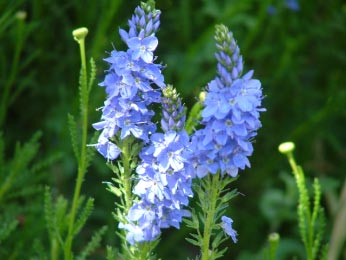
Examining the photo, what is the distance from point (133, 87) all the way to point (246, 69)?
64.1 inches

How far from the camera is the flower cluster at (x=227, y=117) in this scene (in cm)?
112

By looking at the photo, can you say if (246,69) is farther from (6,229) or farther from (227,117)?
(227,117)

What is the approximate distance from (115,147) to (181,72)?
1.31 metres

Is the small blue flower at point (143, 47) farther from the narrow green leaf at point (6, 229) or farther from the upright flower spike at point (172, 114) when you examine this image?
the narrow green leaf at point (6, 229)

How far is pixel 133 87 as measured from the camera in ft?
3.90

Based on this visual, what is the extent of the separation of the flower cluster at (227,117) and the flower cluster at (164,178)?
34 millimetres

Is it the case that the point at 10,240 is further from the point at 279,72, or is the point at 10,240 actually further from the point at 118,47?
the point at 279,72

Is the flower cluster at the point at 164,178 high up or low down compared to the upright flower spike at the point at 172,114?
down

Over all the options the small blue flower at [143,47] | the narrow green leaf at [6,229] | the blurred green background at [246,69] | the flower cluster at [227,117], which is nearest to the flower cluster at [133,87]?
the small blue flower at [143,47]

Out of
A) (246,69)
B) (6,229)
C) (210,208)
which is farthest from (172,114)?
(246,69)

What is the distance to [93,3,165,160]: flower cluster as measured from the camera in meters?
1.20

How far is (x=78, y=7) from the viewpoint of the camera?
2.52m

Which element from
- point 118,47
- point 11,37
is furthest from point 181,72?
point 11,37

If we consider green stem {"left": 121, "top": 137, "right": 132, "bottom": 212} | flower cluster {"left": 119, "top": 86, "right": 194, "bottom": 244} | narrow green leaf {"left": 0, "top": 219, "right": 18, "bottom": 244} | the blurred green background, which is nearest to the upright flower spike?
flower cluster {"left": 119, "top": 86, "right": 194, "bottom": 244}
